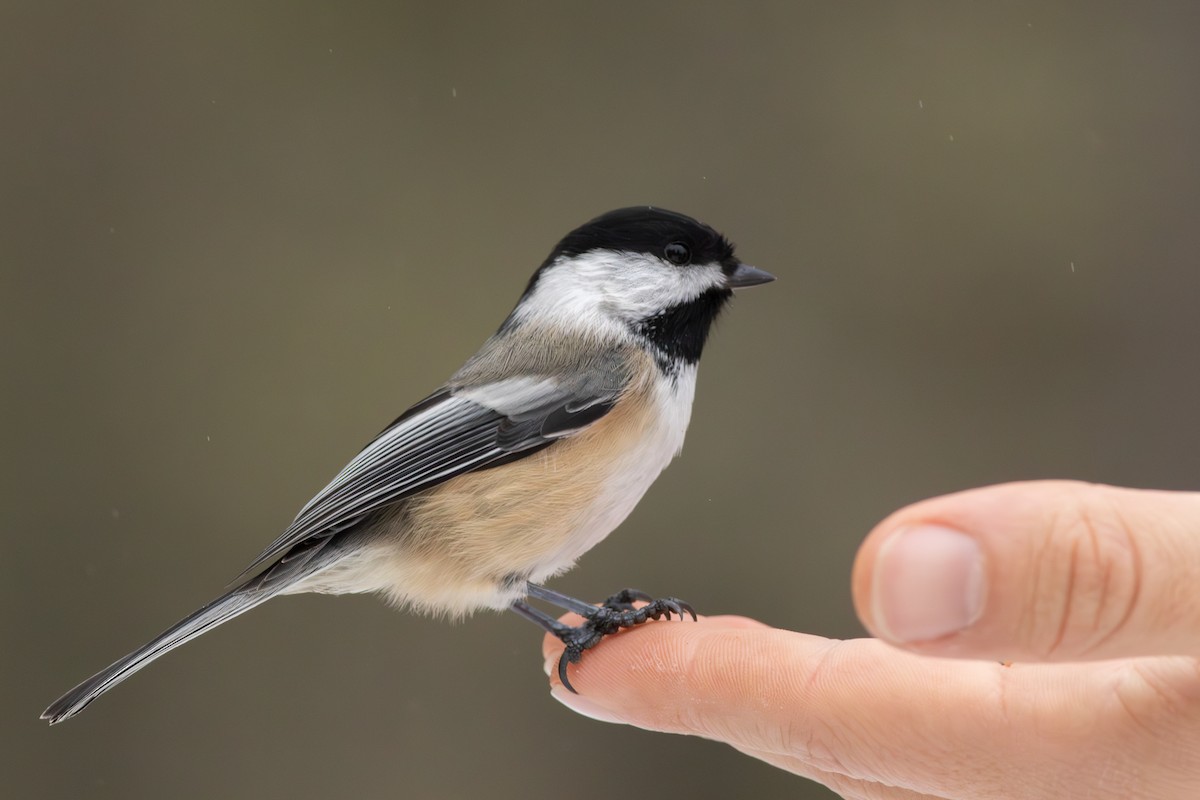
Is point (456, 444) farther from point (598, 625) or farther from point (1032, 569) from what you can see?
point (1032, 569)

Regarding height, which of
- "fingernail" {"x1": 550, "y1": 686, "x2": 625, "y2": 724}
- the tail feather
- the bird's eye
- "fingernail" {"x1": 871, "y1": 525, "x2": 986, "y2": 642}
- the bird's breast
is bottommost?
"fingernail" {"x1": 550, "y1": 686, "x2": 625, "y2": 724}

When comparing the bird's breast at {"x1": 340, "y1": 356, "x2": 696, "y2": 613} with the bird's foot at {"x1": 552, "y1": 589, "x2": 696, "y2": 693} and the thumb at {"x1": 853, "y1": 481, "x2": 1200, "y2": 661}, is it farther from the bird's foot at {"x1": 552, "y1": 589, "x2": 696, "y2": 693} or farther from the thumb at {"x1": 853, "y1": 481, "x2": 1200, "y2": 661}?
the thumb at {"x1": 853, "y1": 481, "x2": 1200, "y2": 661}

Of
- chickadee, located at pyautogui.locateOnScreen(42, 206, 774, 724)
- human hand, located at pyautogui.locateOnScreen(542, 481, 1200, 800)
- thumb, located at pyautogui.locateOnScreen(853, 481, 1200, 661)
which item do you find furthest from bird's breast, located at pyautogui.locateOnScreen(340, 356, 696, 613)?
thumb, located at pyautogui.locateOnScreen(853, 481, 1200, 661)

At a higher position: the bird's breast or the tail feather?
the bird's breast

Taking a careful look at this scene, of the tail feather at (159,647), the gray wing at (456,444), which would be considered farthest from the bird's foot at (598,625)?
the tail feather at (159,647)

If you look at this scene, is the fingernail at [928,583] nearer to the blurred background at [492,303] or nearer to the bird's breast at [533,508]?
the bird's breast at [533,508]

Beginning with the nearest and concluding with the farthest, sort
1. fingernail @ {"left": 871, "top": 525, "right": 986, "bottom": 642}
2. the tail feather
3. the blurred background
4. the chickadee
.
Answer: fingernail @ {"left": 871, "top": 525, "right": 986, "bottom": 642} < the tail feather < the chickadee < the blurred background

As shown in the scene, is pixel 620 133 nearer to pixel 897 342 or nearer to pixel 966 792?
pixel 897 342
